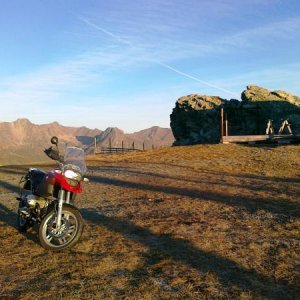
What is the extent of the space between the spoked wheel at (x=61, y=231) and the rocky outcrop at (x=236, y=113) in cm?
3146

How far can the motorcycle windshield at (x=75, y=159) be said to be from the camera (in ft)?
22.4

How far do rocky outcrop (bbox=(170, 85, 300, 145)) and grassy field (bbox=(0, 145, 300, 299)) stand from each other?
26283 mm

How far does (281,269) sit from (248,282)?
0.78 m

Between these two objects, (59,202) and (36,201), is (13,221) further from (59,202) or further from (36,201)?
(59,202)

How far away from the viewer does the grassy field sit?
507 cm

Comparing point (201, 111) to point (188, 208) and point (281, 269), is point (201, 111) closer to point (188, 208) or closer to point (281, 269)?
point (188, 208)

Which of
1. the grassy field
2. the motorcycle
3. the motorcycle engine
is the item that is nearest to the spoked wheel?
the motorcycle

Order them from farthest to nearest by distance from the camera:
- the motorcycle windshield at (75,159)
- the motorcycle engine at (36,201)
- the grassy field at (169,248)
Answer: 1. the motorcycle engine at (36,201)
2. the motorcycle windshield at (75,159)
3. the grassy field at (169,248)

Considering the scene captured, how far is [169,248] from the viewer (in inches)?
267

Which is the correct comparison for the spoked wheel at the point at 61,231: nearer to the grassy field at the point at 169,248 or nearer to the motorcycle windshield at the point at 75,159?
the grassy field at the point at 169,248

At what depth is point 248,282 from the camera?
17.2ft

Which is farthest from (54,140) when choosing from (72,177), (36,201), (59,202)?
(36,201)

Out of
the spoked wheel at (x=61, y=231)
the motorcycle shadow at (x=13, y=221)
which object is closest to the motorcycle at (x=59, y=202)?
the spoked wheel at (x=61, y=231)

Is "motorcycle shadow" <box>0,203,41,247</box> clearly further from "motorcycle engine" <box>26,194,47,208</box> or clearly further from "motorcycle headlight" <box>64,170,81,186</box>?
"motorcycle headlight" <box>64,170,81,186</box>
